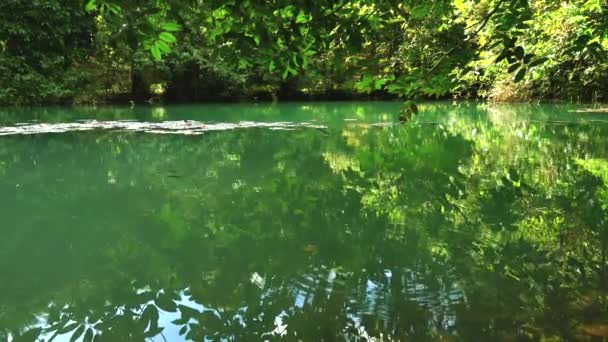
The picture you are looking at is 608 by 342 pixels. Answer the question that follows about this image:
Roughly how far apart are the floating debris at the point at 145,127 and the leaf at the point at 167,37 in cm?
913

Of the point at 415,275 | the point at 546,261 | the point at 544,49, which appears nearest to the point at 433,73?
the point at 415,275

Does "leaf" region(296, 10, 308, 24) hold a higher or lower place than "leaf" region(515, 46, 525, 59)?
higher

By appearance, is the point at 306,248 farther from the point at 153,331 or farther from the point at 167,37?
the point at 167,37

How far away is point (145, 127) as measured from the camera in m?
12.2

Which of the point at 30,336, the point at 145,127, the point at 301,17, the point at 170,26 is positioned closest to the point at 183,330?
the point at 30,336

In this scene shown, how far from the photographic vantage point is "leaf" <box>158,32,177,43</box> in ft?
6.58

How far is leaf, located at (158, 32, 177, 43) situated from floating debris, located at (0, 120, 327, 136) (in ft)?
29.9

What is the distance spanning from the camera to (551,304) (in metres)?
2.76

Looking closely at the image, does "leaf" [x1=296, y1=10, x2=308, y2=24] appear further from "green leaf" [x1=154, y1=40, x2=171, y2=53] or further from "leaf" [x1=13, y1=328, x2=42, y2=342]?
"leaf" [x1=13, y1=328, x2=42, y2=342]

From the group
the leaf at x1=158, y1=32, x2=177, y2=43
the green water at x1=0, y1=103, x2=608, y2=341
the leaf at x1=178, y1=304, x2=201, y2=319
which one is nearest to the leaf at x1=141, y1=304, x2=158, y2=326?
the green water at x1=0, y1=103, x2=608, y2=341

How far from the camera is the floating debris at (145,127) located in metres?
11.3

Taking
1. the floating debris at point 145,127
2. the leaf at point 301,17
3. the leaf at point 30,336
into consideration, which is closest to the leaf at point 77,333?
the leaf at point 30,336

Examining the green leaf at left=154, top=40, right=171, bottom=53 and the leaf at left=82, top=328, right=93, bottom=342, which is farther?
the leaf at left=82, top=328, right=93, bottom=342

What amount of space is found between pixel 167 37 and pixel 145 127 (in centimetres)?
1060
